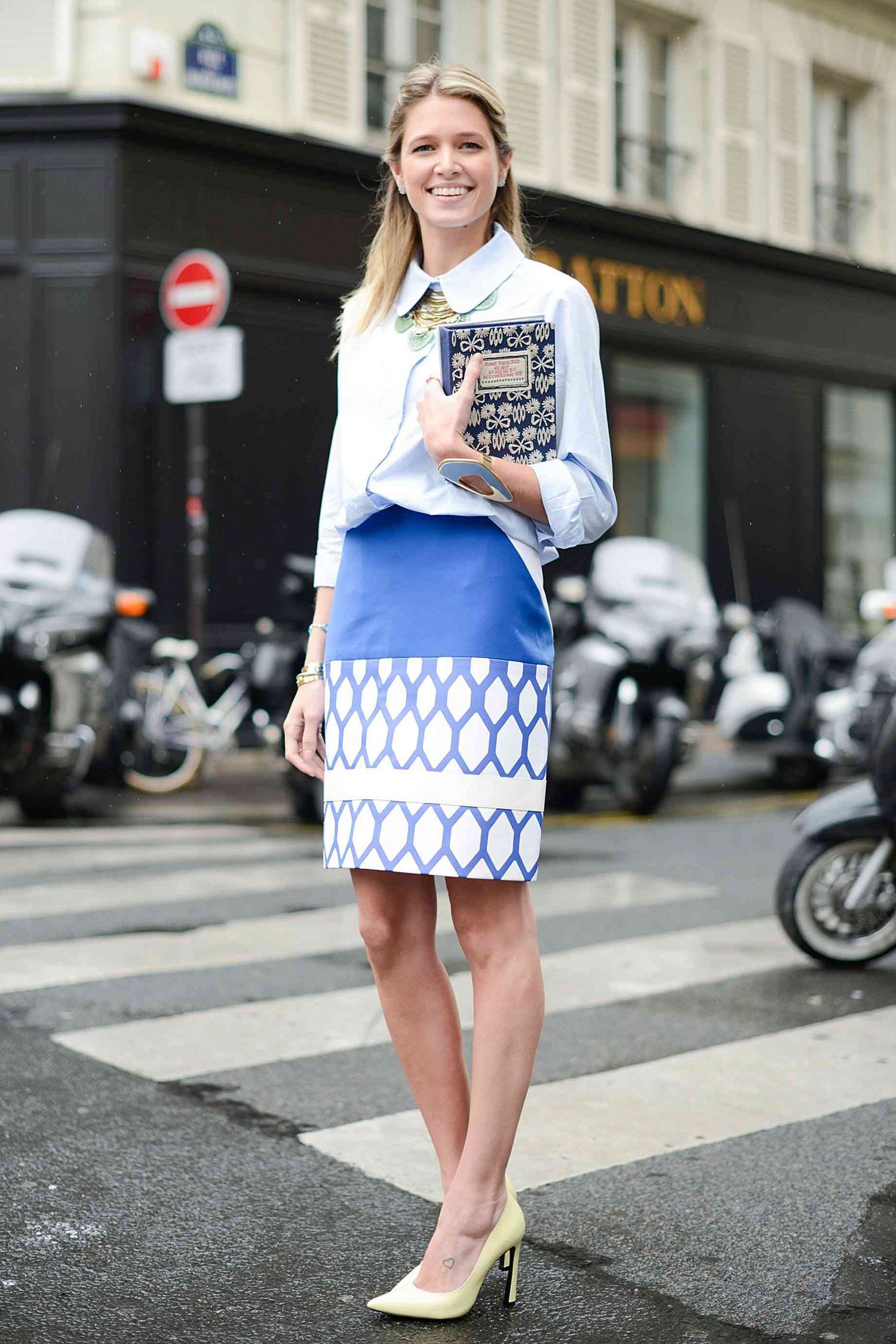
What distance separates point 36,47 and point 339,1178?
11.0 metres

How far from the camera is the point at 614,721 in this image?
913cm

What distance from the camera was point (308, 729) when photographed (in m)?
2.65

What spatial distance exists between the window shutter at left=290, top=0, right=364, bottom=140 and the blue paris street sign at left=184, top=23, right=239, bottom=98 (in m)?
0.62

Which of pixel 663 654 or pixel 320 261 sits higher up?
pixel 320 261

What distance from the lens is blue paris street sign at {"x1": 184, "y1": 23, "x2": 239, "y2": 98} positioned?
12.6 meters

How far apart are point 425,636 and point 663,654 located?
7014 mm

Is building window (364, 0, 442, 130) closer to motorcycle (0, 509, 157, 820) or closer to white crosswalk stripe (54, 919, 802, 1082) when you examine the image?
motorcycle (0, 509, 157, 820)

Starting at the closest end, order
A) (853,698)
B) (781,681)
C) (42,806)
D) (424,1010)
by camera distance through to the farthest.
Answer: (424,1010) → (42,806) → (853,698) → (781,681)

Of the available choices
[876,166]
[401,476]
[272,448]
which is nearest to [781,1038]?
[401,476]

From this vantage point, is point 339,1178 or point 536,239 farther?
point 536,239

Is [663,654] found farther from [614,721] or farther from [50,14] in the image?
[50,14]

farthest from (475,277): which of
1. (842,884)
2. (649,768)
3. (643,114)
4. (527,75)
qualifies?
(643,114)

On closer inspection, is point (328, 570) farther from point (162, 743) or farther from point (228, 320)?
point (228, 320)

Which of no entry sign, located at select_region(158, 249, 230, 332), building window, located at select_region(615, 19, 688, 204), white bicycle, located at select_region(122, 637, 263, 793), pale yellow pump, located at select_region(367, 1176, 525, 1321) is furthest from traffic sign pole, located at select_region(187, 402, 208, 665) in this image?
pale yellow pump, located at select_region(367, 1176, 525, 1321)
